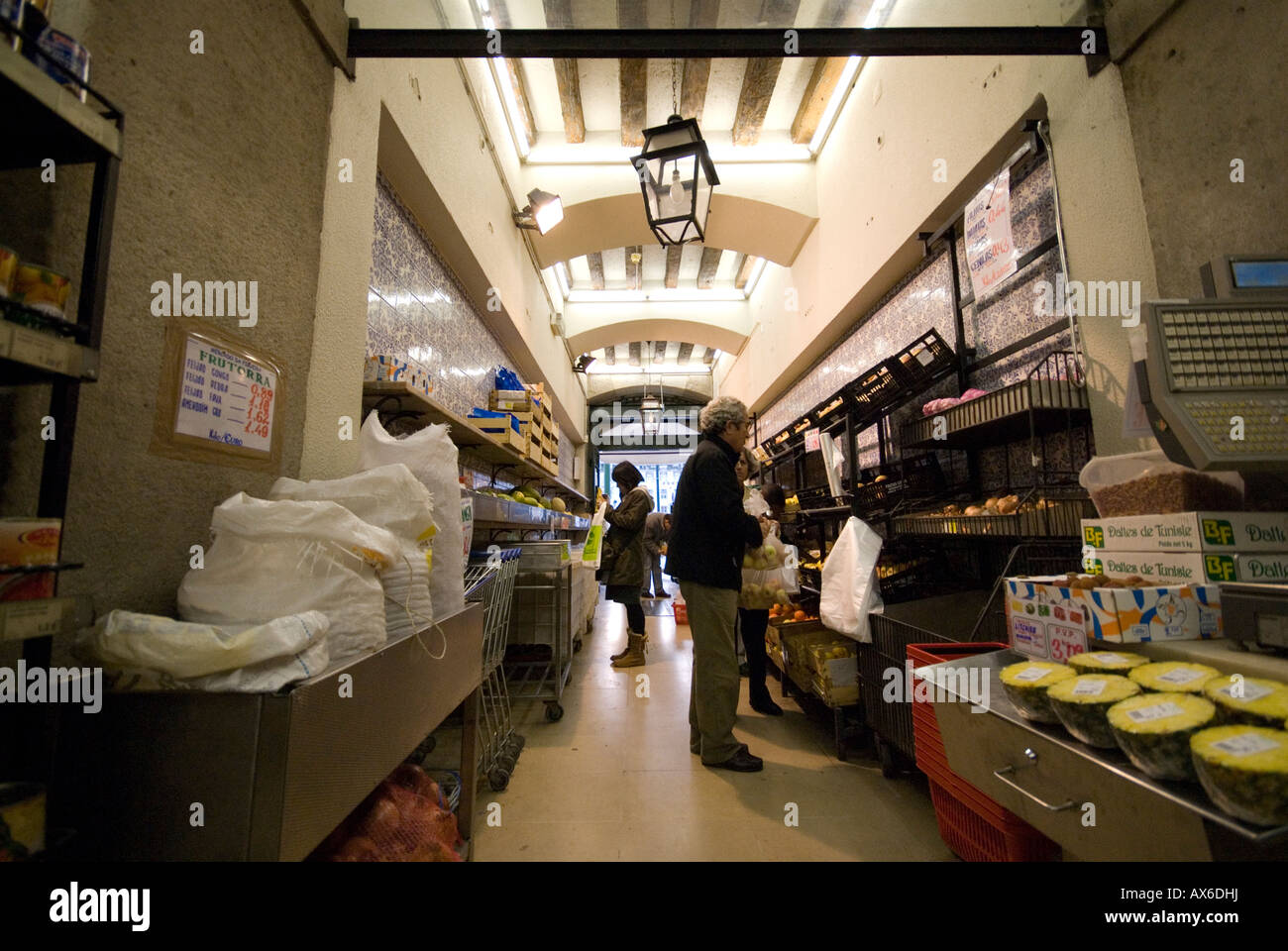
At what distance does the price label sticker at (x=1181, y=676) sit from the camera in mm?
866

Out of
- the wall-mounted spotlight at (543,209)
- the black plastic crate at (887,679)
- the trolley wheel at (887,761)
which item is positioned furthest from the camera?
the wall-mounted spotlight at (543,209)

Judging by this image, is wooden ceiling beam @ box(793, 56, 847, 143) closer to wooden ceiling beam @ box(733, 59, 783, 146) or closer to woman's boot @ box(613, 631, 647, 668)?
wooden ceiling beam @ box(733, 59, 783, 146)

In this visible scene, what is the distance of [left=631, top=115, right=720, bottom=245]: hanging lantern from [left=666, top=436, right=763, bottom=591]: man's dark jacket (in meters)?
1.57

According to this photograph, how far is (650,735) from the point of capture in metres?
2.78

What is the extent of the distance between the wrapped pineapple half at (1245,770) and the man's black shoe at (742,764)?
6.26ft

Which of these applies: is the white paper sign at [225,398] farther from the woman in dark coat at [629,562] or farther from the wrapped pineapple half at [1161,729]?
the woman in dark coat at [629,562]

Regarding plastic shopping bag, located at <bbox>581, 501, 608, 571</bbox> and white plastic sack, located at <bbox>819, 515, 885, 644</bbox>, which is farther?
plastic shopping bag, located at <bbox>581, 501, 608, 571</bbox>

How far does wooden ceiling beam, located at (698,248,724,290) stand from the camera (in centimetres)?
648

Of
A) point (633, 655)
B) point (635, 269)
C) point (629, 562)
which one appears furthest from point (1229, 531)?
point (635, 269)

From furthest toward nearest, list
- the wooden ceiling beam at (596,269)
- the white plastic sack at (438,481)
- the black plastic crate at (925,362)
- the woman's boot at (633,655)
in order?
the wooden ceiling beam at (596,269), the woman's boot at (633,655), the black plastic crate at (925,362), the white plastic sack at (438,481)

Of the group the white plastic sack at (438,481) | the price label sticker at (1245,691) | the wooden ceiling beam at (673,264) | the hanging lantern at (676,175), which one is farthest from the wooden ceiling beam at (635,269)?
the price label sticker at (1245,691)

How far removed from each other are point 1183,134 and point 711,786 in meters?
2.91

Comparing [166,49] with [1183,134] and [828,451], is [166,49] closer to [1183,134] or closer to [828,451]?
[1183,134]

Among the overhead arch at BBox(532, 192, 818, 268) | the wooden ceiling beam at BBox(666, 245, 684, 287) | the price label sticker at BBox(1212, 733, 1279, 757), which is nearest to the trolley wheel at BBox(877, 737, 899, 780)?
the price label sticker at BBox(1212, 733, 1279, 757)
